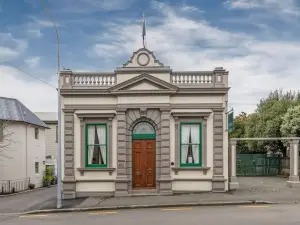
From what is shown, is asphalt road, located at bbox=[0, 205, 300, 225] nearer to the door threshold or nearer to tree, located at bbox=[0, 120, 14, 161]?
the door threshold

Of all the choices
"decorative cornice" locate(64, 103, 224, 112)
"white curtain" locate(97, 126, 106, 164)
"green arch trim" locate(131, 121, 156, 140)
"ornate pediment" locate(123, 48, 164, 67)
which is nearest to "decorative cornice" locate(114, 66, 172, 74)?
"ornate pediment" locate(123, 48, 164, 67)

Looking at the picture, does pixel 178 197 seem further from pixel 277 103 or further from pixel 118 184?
pixel 277 103

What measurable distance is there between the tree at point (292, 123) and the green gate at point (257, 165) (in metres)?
2.47

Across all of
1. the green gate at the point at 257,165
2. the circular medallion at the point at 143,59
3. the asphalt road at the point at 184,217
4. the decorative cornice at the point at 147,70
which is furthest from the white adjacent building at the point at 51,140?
the asphalt road at the point at 184,217

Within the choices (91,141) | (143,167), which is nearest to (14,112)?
(91,141)

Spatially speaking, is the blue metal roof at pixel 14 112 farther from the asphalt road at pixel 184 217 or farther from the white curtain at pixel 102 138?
the asphalt road at pixel 184 217

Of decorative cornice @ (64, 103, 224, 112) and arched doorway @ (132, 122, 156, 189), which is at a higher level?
decorative cornice @ (64, 103, 224, 112)

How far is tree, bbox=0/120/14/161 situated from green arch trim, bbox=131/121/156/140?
12707 millimetres

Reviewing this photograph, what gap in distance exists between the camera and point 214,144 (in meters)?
19.4

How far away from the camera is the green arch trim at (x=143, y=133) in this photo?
771 inches

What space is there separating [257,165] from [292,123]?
4.57m

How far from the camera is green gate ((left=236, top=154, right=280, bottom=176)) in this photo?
33.9 m

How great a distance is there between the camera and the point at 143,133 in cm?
1964

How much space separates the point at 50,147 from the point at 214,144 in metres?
28.9
